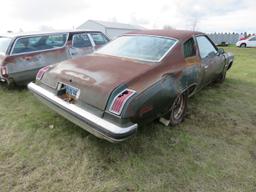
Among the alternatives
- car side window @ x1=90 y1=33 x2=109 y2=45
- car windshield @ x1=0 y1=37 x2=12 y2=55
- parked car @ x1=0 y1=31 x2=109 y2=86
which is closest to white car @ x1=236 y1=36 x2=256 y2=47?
car side window @ x1=90 y1=33 x2=109 y2=45

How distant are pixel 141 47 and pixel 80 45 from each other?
3.27 metres

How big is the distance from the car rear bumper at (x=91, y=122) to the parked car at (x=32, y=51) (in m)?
2.42

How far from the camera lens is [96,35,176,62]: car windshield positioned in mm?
3168

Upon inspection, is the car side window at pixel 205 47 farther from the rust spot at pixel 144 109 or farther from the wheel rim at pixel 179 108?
the rust spot at pixel 144 109

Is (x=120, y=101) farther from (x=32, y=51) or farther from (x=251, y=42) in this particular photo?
(x=251, y=42)

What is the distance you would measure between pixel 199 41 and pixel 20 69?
415cm

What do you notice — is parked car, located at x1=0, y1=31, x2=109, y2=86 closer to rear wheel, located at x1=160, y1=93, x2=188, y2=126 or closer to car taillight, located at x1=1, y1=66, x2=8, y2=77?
car taillight, located at x1=1, y1=66, x2=8, y2=77

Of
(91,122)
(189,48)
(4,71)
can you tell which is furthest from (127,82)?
(4,71)

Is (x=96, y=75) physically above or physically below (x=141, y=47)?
below

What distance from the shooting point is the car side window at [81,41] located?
6027 mm

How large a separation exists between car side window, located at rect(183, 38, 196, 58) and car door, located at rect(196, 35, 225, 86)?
290 millimetres

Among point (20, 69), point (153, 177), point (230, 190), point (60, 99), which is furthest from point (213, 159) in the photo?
point (20, 69)

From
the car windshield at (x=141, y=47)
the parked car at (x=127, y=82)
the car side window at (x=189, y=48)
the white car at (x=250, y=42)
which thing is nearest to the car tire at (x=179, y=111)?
the parked car at (x=127, y=82)

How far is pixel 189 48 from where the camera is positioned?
3.61m
